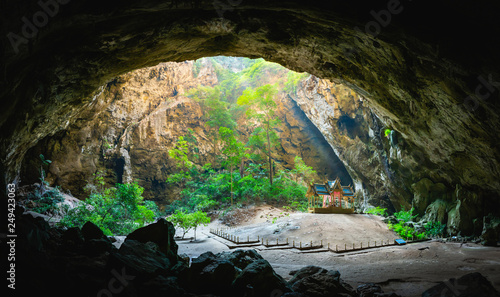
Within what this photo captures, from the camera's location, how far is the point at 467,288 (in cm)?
387

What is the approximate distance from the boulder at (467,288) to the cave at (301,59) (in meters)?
0.08

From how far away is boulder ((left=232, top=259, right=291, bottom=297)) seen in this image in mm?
4516

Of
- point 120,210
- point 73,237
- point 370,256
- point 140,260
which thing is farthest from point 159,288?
point 120,210

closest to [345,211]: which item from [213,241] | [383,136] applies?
[383,136]

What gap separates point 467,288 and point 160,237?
694 centimetres

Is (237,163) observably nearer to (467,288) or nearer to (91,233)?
(91,233)

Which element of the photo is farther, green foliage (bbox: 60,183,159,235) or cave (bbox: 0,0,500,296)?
green foliage (bbox: 60,183,159,235)

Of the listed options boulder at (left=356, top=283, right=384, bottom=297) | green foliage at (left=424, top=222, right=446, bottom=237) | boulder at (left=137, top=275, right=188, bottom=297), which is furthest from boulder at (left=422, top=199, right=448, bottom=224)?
boulder at (left=137, top=275, right=188, bottom=297)

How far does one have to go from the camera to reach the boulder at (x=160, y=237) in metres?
6.60

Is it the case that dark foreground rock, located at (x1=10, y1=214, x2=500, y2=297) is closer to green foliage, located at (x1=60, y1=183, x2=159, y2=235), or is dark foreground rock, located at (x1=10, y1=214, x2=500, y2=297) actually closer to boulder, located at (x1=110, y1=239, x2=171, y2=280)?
boulder, located at (x1=110, y1=239, x2=171, y2=280)

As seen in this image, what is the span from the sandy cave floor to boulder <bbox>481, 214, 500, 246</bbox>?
521mm

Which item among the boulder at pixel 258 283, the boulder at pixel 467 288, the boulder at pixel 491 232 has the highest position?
the boulder at pixel 467 288

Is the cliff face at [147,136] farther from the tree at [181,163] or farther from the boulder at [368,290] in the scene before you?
the boulder at [368,290]

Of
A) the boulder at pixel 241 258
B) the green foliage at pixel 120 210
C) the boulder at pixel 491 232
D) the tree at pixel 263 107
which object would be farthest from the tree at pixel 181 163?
the boulder at pixel 491 232
